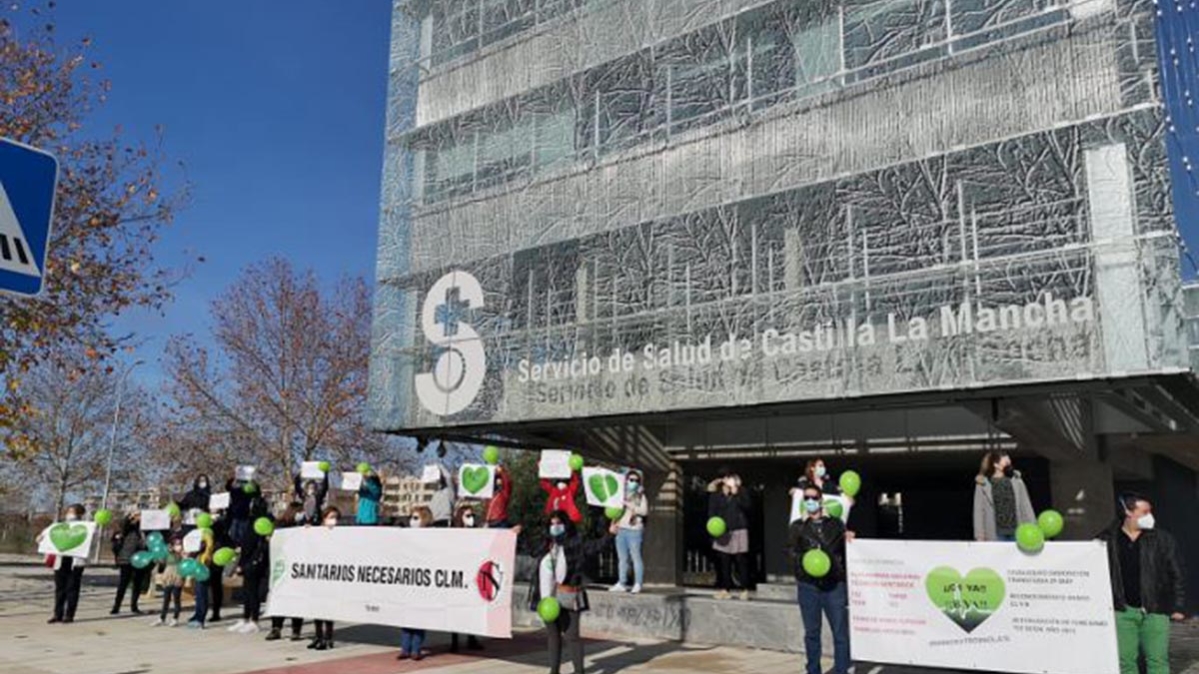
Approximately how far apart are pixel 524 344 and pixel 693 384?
4.24 metres

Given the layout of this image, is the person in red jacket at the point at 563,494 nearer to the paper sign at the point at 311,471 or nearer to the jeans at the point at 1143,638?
the paper sign at the point at 311,471

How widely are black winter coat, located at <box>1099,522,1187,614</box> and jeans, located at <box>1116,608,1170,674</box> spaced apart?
82 millimetres

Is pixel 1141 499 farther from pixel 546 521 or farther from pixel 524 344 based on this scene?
pixel 524 344

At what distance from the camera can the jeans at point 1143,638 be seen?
756 centimetres

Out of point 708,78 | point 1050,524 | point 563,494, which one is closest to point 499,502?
point 563,494

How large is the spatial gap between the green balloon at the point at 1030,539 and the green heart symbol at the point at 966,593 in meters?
0.39

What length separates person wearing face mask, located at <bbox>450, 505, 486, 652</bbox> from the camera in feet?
37.5

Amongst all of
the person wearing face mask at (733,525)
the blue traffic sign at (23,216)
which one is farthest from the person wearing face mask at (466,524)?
the blue traffic sign at (23,216)

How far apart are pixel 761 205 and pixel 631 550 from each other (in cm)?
669

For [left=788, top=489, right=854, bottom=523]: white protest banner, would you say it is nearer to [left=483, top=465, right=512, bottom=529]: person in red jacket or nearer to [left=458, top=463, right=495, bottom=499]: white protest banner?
[left=483, top=465, right=512, bottom=529]: person in red jacket

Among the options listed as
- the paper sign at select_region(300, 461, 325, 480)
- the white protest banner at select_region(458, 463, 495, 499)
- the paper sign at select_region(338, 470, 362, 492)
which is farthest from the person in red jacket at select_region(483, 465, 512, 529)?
the paper sign at select_region(300, 461, 325, 480)

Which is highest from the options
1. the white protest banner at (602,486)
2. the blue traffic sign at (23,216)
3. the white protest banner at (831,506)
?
the blue traffic sign at (23,216)

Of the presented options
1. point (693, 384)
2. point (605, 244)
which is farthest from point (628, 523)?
point (605, 244)

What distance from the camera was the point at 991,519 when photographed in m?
10.5
